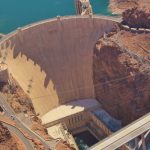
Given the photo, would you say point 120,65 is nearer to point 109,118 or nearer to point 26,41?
point 109,118

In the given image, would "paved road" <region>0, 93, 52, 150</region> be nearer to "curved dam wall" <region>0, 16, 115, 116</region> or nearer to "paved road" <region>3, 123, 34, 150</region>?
"paved road" <region>3, 123, 34, 150</region>

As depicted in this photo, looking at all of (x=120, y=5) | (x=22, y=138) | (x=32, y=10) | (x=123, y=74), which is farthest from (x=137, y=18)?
(x=32, y=10)

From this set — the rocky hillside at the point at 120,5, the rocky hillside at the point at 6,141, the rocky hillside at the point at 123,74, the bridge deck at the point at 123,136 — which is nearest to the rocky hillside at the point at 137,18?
the rocky hillside at the point at 123,74

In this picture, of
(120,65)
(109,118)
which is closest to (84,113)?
(109,118)

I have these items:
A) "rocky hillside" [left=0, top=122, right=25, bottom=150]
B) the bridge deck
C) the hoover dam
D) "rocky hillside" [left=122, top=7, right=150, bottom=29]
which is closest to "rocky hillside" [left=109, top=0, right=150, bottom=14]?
the hoover dam

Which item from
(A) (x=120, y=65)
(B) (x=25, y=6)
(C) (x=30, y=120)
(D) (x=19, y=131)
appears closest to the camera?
(D) (x=19, y=131)

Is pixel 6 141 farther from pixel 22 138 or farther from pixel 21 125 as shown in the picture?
pixel 21 125
